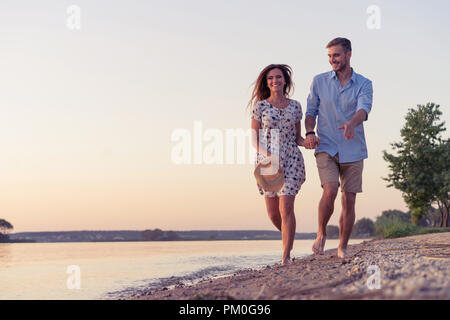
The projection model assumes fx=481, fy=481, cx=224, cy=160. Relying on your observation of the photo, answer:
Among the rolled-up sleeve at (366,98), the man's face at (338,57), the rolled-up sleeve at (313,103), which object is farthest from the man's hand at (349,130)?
the man's face at (338,57)

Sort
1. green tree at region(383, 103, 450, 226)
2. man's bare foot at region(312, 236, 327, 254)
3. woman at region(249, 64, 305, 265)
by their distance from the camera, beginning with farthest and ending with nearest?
1. green tree at region(383, 103, 450, 226)
2. man's bare foot at region(312, 236, 327, 254)
3. woman at region(249, 64, 305, 265)

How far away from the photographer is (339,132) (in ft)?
18.9

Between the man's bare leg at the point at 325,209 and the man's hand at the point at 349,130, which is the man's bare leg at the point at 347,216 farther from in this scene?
the man's hand at the point at 349,130

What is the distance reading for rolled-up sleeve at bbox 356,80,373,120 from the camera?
566 centimetres

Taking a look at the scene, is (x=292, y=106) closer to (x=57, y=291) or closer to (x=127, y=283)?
(x=127, y=283)

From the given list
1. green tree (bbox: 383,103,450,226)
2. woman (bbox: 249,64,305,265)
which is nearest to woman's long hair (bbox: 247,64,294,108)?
woman (bbox: 249,64,305,265)

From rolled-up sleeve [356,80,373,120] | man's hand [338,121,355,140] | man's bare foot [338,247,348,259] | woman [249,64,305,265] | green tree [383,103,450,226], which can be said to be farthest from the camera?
green tree [383,103,450,226]

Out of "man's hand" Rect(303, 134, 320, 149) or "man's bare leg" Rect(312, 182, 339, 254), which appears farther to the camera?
"man's bare leg" Rect(312, 182, 339, 254)

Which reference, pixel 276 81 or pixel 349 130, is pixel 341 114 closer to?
pixel 349 130

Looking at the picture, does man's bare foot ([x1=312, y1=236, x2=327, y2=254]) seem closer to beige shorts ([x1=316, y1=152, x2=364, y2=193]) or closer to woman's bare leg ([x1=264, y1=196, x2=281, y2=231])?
woman's bare leg ([x1=264, y1=196, x2=281, y2=231])

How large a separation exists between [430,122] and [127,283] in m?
25.2

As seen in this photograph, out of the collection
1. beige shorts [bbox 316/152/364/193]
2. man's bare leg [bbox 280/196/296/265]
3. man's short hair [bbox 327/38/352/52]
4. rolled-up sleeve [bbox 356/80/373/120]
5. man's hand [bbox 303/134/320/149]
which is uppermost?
man's short hair [bbox 327/38/352/52]
